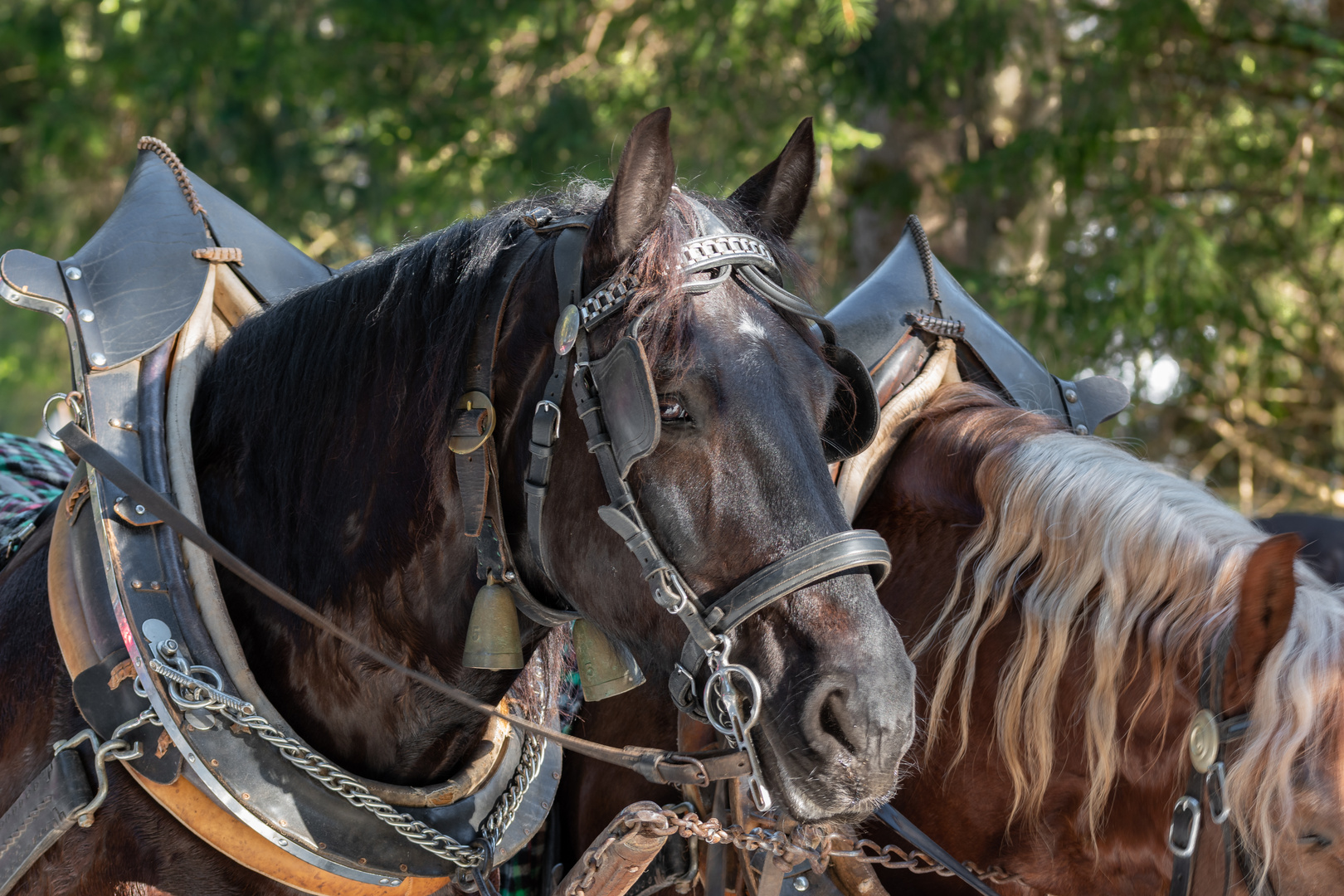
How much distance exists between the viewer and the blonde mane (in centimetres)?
150

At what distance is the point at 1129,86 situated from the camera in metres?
5.05

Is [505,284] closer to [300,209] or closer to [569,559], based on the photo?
[569,559]

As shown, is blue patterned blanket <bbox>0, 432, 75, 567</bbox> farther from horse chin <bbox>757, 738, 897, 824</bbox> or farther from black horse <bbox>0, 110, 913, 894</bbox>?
horse chin <bbox>757, 738, 897, 824</bbox>

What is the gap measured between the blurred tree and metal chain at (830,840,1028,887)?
132 inches

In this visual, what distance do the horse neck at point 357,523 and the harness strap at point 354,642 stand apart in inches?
2.4

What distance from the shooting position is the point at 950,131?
19.3 ft

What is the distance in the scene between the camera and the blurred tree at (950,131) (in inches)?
199

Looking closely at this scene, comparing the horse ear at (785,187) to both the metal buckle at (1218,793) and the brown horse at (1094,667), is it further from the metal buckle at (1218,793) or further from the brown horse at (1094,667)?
the metal buckle at (1218,793)

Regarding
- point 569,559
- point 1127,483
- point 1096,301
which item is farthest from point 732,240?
point 1096,301

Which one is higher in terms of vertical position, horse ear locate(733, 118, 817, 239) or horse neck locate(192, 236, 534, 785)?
horse ear locate(733, 118, 817, 239)

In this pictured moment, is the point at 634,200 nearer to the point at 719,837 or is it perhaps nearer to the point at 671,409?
the point at 671,409

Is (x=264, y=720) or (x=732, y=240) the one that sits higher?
(x=732, y=240)

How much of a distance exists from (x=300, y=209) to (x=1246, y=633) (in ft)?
21.9

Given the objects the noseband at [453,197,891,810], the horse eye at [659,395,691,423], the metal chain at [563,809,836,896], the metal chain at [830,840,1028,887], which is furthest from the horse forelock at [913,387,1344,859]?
the horse eye at [659,395,691,423]
